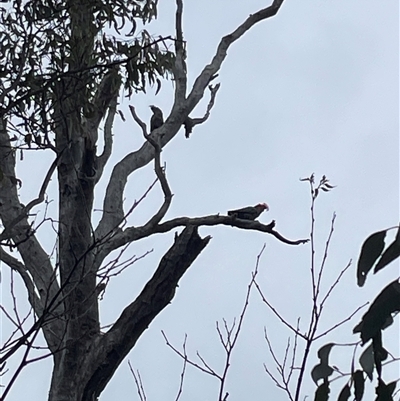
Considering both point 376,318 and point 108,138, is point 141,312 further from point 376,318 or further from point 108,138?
point 376,318

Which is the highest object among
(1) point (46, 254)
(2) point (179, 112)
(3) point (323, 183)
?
(2) point (179, 112)

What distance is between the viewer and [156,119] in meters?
5.38

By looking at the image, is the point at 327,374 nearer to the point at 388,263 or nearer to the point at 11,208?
the point at 388,263

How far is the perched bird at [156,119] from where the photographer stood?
17.6ft

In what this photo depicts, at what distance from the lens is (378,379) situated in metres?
1.54

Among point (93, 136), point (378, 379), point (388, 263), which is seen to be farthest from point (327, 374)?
point (93, 136)

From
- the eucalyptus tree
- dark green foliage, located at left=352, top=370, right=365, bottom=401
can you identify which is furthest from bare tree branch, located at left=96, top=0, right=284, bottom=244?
dark green foliage, located at left=352, top=370, right=365, bottom=401

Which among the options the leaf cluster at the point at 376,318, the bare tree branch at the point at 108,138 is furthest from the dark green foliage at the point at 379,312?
the bare tree branch at the point at 108,138

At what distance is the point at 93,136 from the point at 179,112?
74 cm

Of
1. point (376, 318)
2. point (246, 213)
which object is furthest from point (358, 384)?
point (246, 213)

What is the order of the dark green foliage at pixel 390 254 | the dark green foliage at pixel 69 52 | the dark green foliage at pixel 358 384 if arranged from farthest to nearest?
the dark green foliage at pixel 69 52 → the dark green foliage at pixel 358 384 → the dark green foliage at pixel 390 254

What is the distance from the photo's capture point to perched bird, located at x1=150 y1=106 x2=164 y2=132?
17.6 feet

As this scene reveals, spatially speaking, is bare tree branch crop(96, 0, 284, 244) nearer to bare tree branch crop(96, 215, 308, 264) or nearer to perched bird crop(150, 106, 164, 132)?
perched bird crop(150, 106, 164, 132)

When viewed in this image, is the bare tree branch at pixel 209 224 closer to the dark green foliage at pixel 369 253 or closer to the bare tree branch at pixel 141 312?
the bare tree branch at pixel 141 312
